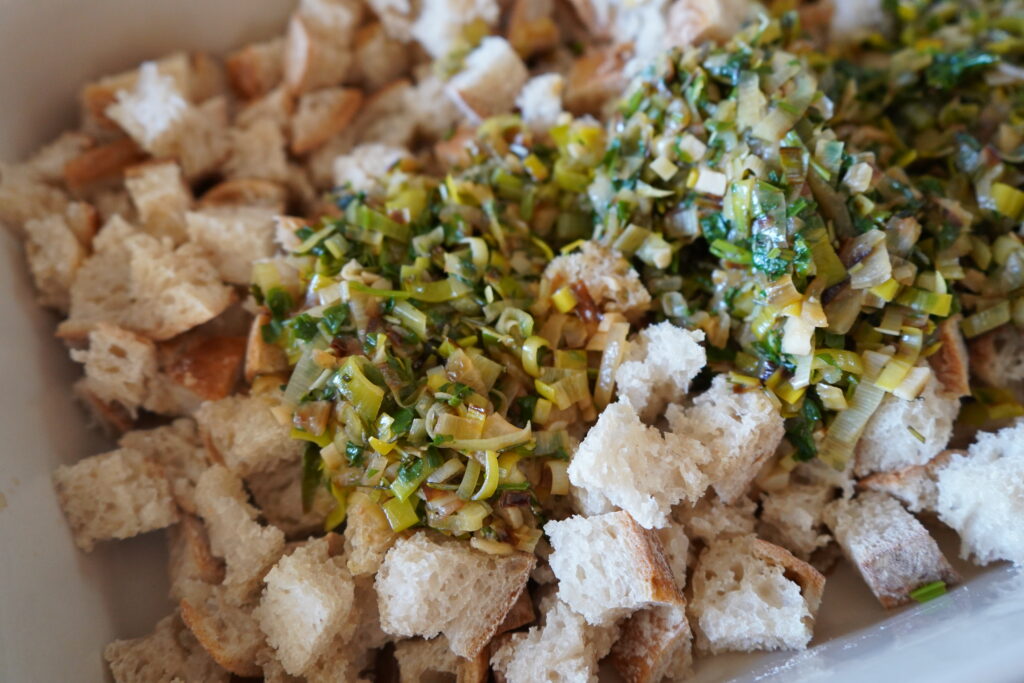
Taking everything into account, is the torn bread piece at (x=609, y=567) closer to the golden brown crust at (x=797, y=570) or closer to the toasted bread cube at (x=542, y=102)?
the golden brown crust at (x=797, y=570)

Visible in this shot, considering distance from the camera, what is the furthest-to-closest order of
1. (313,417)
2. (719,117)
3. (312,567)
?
(719,117), (313,417), (312,567)

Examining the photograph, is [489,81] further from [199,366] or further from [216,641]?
[216,641]

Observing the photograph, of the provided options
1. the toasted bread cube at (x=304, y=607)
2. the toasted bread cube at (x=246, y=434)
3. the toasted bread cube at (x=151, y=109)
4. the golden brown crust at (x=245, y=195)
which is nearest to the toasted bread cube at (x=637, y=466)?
the toasted bread cube at (x=304, y=607)

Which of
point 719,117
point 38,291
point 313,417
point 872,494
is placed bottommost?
point 872,494

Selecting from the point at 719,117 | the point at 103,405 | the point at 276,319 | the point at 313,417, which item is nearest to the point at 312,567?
the point at 313,417

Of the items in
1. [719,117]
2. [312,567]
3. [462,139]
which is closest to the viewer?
[312,567]

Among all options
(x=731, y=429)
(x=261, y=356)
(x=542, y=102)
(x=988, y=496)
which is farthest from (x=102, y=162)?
(x=988, y=496)

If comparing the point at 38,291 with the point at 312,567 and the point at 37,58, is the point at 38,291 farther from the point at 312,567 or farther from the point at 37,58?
the point at 312,567
